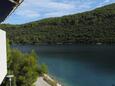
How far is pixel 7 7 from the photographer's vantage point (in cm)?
636

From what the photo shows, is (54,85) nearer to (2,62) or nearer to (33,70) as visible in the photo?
(33,70)

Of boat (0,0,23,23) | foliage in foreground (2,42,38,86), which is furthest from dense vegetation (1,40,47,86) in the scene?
boat (0,0,23,23)

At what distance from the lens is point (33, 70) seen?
37469mm

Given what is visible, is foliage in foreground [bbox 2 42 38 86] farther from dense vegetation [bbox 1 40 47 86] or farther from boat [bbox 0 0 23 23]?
boat [bbox 0 0 23 23]

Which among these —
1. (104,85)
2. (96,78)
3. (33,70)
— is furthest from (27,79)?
(96,78)

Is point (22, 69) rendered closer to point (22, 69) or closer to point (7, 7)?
point (22, 69)

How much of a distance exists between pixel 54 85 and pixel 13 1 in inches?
1686

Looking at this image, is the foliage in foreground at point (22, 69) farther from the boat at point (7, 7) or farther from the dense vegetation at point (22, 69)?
the boat at point (7, 7)

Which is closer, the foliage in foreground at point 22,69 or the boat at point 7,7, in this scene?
the boat at point 7,7

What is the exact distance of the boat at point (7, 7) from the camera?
20.2 feet

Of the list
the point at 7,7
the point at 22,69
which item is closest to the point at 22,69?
the point at 22,69

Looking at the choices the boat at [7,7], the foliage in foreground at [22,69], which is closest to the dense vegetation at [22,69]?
the foliage in foreground at [22,69]

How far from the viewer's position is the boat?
617 centimetres

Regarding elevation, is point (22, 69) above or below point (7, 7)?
below
